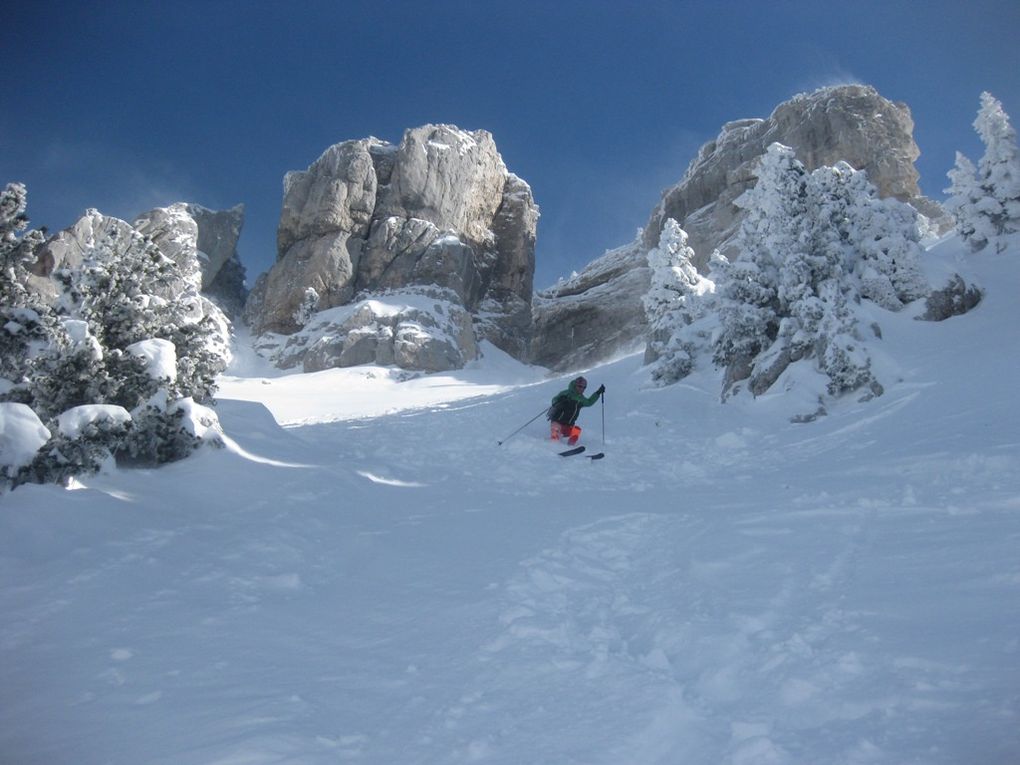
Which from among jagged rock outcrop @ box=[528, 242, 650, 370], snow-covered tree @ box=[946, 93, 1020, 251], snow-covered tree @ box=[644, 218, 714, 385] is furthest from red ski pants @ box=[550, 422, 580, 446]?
jagged rock outcrop @ box=[528, 242, 650, 370]

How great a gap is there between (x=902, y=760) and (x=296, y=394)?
34.4 meters

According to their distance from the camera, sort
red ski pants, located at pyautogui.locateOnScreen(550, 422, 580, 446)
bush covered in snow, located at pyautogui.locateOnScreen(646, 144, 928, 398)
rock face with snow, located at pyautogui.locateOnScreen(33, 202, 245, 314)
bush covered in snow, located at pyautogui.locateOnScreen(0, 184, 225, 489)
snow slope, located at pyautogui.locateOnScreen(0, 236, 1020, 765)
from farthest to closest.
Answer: rock face with snow, located at pyautogui.locateOnScreen(33, 202, 245, 314) → bush covered in snow, located at pyautogui.locateOnScreen(646, 144, 928, 398) → red ski pants, located at pyautogui.locateOnScreen(550, 422, 580, 446) → bush covered in snow, located at pyautogui.locateOnScreen(0, 184, 225, 489) → snow slope, located at pyautogui.locateOnScreen(0, 236, 1020, 765)

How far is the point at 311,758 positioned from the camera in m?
3.09

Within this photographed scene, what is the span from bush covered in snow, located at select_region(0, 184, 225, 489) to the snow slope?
0.53m

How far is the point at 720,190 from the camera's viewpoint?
66938 millimetres

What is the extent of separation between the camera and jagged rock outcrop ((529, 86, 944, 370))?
57.7 meters

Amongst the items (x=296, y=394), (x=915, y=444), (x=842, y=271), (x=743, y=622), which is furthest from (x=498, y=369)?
(x=743, y=622)

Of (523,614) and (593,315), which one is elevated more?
(593,315)

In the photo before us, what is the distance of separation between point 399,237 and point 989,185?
179ft

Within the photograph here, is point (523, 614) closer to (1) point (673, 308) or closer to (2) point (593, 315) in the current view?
(1) point (673, 308)

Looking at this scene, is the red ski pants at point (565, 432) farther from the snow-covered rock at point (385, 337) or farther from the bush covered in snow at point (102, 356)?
the snow-covered rock at point (385, 337)

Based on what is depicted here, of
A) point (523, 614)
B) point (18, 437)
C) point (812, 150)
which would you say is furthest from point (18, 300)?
point (812, 150)

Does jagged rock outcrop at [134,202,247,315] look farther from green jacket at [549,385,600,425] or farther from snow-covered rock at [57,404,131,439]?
snow-covered rock at [57,404,131,439]

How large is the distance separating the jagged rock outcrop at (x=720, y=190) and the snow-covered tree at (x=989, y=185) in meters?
22.3
